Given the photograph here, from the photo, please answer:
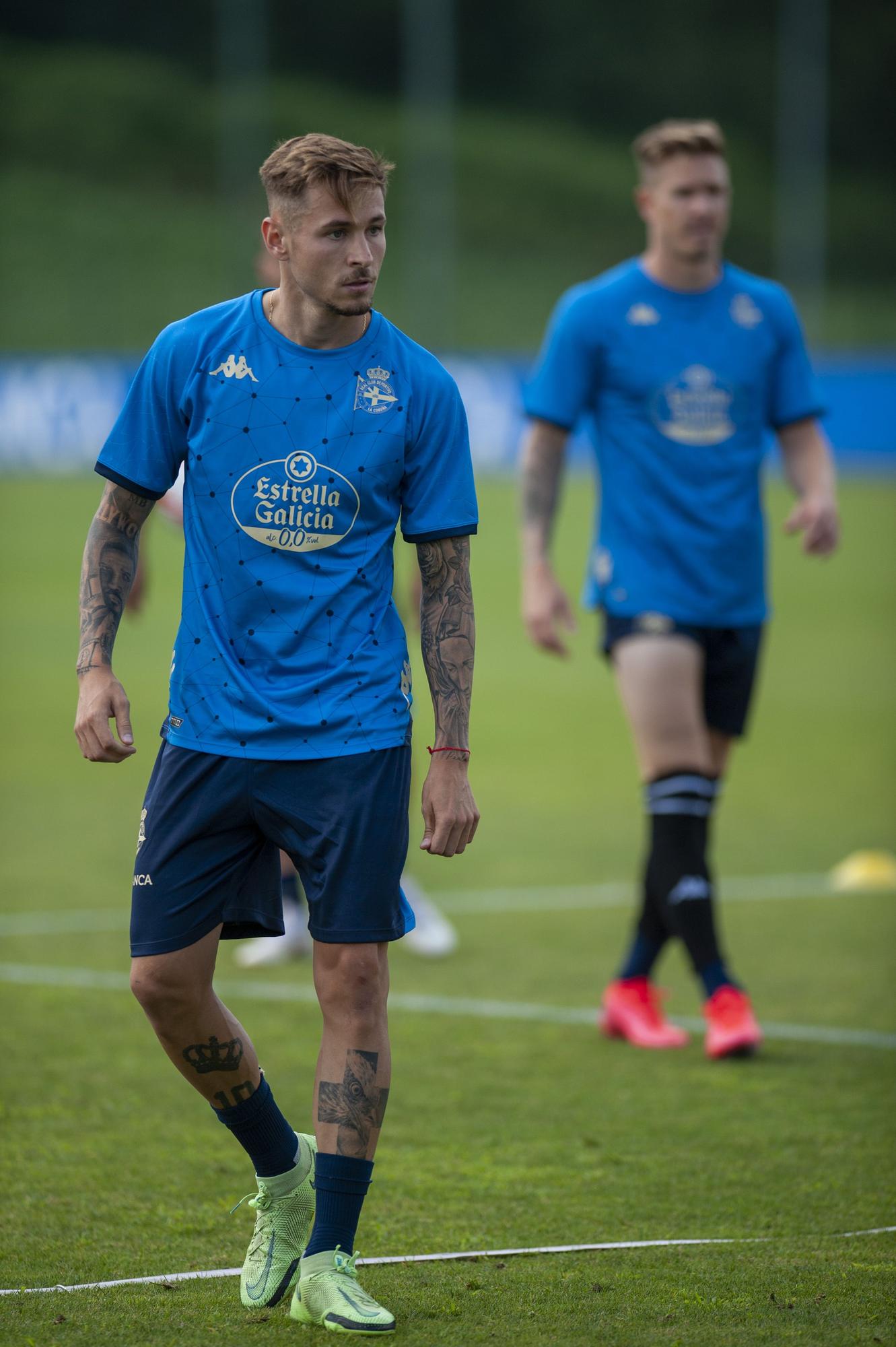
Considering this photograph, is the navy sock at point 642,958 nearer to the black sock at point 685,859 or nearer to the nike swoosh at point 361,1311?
the black sock at point 685,859

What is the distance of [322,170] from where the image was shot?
11.8 ft

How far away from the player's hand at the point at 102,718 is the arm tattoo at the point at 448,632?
1.97 feet

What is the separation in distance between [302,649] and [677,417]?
264 centimetres

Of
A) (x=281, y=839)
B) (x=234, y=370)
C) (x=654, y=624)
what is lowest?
(x=281, y=839)

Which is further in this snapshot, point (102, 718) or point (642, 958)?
point (642, 958)

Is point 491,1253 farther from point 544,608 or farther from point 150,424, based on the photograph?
point 544,608

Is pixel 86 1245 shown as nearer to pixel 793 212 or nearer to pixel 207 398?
pixel 207 398

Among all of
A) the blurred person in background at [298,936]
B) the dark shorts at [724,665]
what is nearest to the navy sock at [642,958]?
the dark shorts at [724,665]

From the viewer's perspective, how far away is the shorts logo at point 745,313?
611 cm

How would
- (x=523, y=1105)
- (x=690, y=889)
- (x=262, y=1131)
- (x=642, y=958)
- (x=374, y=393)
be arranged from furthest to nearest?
1. (x=642, y=958)
2. (x=690, y=889)
3. (x=523, y=1105)
4. (x=262, y=1131)
5. (x=374, y=393)

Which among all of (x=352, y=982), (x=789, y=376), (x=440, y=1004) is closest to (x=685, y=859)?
(x=440, y=1004)

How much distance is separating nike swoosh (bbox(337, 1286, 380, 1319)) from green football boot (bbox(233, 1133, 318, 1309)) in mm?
200

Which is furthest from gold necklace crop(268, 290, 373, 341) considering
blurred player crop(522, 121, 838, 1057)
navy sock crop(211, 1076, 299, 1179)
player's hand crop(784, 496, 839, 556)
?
player's hand crop(784, 496, 839, 556)

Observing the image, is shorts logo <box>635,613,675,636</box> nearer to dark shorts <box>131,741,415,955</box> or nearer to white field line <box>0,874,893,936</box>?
white field line <box>0,874,893,936</box>
